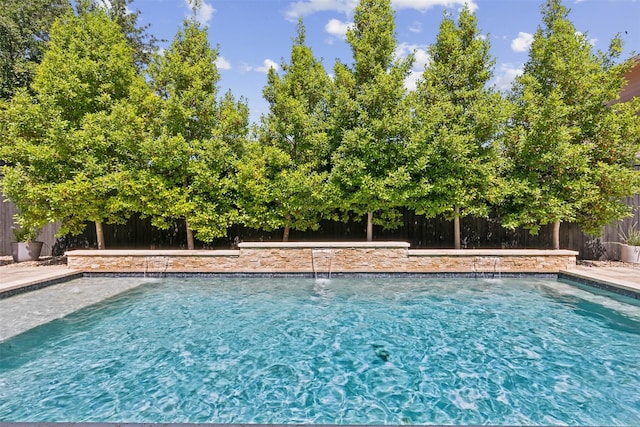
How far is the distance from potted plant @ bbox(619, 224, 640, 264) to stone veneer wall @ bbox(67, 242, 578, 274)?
92.2 inches

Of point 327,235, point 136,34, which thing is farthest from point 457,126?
point 136,34

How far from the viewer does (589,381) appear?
153 inches

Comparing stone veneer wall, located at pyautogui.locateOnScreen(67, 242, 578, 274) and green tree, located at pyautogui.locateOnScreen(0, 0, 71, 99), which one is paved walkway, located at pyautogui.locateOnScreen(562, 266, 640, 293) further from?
green tree, located at pyautogui.locateOnScreen(0, 0, 71, 99)

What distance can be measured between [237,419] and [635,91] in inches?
716

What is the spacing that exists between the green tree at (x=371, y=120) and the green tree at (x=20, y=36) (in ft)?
48.0

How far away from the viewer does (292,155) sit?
10273 mm

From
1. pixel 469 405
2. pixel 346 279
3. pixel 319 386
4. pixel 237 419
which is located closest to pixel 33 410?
pixel 237 419

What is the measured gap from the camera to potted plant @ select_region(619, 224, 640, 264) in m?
9.48

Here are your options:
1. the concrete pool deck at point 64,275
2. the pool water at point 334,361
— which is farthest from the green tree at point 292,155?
the concrete pool deck at point 64,275

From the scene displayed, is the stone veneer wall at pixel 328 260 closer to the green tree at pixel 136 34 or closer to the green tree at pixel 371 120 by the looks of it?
the green tree at pixel 371 120

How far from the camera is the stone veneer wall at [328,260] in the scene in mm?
8930

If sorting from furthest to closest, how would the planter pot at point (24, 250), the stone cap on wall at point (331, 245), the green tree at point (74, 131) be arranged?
the planter pot at point (24, 250), the green tree at point (74, 131), the stone cap on wall at point (331, 245)

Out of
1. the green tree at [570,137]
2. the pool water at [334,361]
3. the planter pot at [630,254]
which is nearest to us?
the pool water at [334,361]

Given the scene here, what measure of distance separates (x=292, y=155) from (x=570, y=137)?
7.79m
